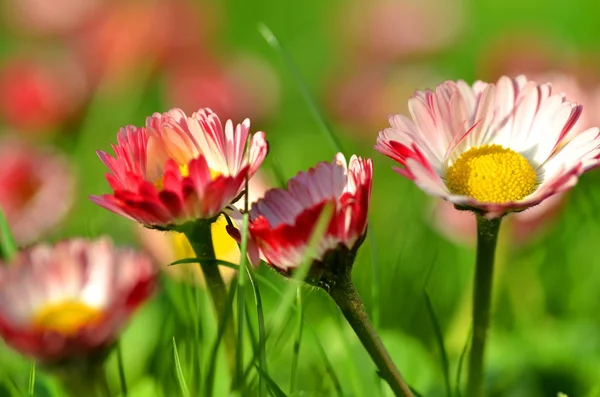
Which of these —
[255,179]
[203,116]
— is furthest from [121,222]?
[203,116]

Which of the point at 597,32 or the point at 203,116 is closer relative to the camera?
the point at 203,116

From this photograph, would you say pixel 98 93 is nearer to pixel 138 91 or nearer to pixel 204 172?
pixel 138 91

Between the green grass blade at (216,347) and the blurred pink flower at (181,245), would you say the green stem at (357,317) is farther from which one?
the blurred pink flower at (181,245)

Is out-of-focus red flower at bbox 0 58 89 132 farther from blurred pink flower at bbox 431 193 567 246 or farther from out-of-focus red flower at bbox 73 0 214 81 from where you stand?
blurred pink flower at bbox 431 193 567 246

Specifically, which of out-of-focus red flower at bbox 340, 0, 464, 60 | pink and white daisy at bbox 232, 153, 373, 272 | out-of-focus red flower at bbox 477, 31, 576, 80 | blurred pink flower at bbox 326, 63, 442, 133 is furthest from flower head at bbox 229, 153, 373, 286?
out-of-focus red flower at bbox 340, 0, 464, 60

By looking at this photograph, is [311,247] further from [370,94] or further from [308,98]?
[370,94]

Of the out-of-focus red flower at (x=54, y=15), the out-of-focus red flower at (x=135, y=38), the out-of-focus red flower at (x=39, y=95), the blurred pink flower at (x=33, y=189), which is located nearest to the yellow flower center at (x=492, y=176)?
the blurred pink flower at (x=33, y=189)

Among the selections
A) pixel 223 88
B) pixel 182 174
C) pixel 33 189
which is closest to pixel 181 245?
pixel 182 174
